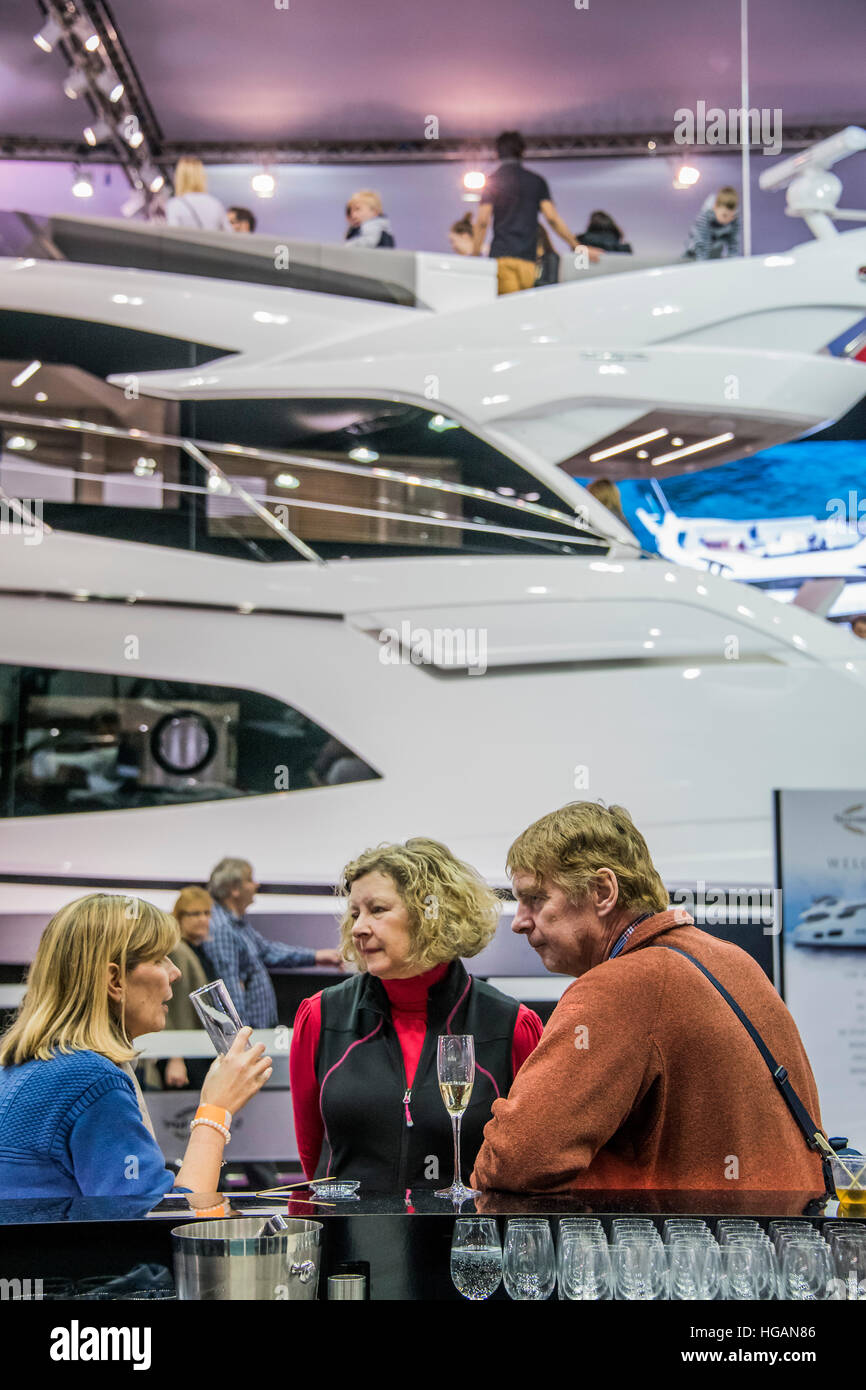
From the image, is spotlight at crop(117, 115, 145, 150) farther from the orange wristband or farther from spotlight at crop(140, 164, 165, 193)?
the orange wristband

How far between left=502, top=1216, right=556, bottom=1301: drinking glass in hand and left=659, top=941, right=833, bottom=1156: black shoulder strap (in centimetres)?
51

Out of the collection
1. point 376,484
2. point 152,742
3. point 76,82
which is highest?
point 76,82

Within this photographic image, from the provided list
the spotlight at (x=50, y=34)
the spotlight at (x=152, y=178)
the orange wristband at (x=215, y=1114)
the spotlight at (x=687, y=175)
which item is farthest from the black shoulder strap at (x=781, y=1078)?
the spotlight at (x=152, y=178)

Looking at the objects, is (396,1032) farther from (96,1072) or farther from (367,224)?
(367,224)

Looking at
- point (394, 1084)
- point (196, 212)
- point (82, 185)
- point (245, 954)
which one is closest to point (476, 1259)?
point (394, 1084)

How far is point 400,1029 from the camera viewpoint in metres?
2.35

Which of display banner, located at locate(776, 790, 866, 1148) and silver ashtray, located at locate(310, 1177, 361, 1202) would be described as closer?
silver ashtray, located at locate(310, 1177, 361, 1202)

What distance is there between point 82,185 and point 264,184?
1045mm

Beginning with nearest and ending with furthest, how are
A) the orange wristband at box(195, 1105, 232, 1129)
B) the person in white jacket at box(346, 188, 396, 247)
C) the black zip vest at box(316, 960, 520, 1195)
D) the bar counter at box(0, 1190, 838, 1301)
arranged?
the bar counter at box(0, 1190, 838, 1301) → the orange wristband at box(195, 1105, 232, 1129) → the black zip vest at box(316, 960, 520, 1195) → the person in white jacket at box(346, 188, 396, 247)

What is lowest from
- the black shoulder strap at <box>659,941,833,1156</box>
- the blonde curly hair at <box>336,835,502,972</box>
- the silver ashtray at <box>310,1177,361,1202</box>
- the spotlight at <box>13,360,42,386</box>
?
the silver ashtray at <box>310,1177,361,1202</box>


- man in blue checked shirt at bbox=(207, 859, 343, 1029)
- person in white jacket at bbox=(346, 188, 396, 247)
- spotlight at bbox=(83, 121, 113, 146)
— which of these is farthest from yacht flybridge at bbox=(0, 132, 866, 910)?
spotlight at bbox=(83, 121, 113, 146)

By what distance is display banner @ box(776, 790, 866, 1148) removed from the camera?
4457 mm

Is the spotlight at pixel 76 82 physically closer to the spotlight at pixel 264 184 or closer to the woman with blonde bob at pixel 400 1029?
the spotlight at pixel 264 184

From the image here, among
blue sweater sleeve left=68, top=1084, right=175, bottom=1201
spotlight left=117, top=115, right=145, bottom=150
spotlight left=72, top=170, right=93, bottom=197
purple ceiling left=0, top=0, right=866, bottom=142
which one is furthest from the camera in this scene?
spotlight left=72, top=170, right=93, bottom=197
